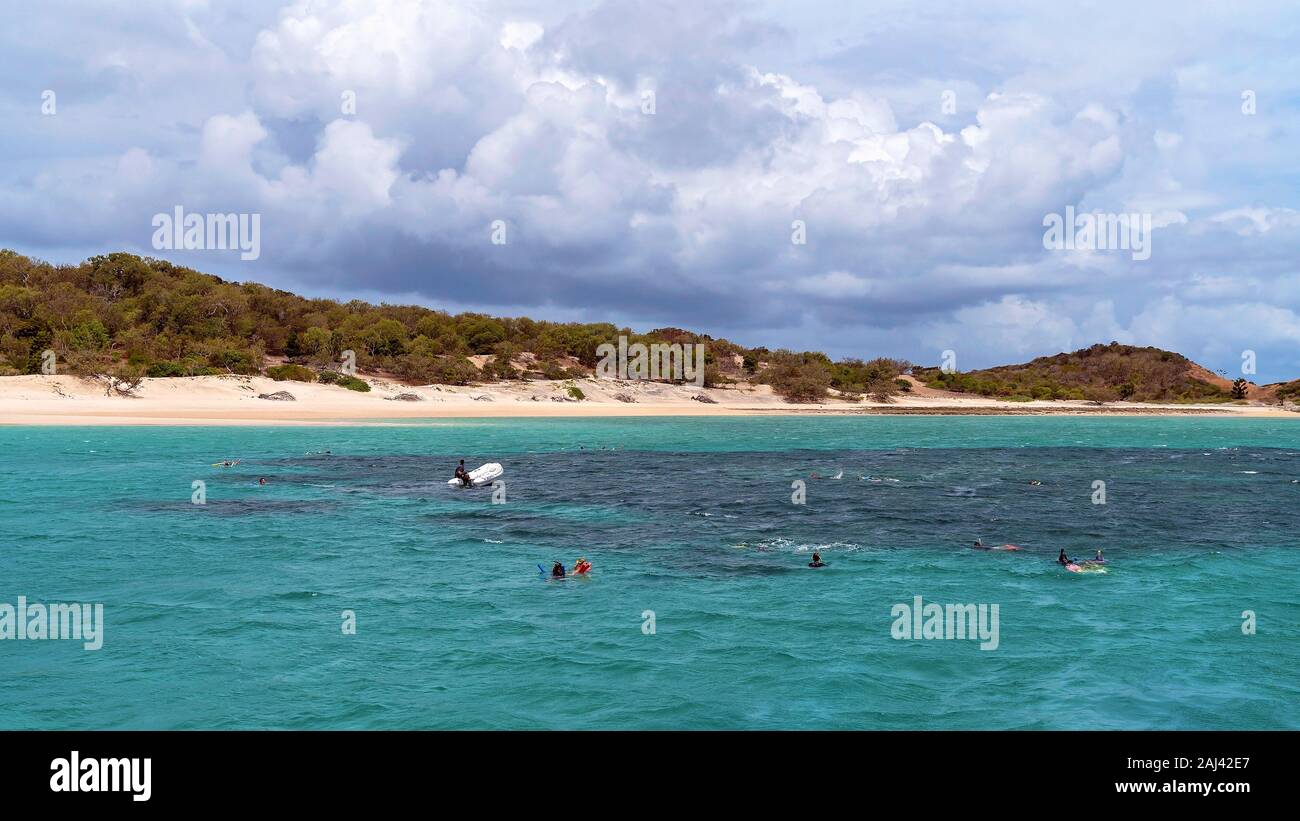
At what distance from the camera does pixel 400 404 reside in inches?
3661

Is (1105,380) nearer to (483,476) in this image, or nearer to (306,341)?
(306,341)

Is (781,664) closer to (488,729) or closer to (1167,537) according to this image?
(488,729)

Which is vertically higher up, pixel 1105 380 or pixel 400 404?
pixel 1105 380

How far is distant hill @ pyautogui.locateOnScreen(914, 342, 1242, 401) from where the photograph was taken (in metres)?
150

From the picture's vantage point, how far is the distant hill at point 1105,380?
150 m

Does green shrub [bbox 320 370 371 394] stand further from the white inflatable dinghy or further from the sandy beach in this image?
the white inflatable dinghy

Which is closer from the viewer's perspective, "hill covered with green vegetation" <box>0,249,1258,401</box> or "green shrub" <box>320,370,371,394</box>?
"hill covered with green vegetation" <box>0,249,1258,401</box>

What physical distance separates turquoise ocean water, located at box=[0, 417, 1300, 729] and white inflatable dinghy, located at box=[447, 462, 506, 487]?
1255 mm

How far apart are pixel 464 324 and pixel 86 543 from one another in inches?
4076

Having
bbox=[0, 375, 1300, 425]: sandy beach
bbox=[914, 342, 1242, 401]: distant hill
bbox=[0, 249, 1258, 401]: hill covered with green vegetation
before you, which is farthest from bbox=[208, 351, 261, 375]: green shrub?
bbox=[914, 342, 1242, 401]: distant hill

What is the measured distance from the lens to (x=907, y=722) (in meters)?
12.8

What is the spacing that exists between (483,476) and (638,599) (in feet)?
73.3

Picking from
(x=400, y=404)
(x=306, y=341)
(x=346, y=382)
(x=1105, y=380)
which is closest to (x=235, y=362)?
(x=346, y=382)

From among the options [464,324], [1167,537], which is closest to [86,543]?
[1167,537]
